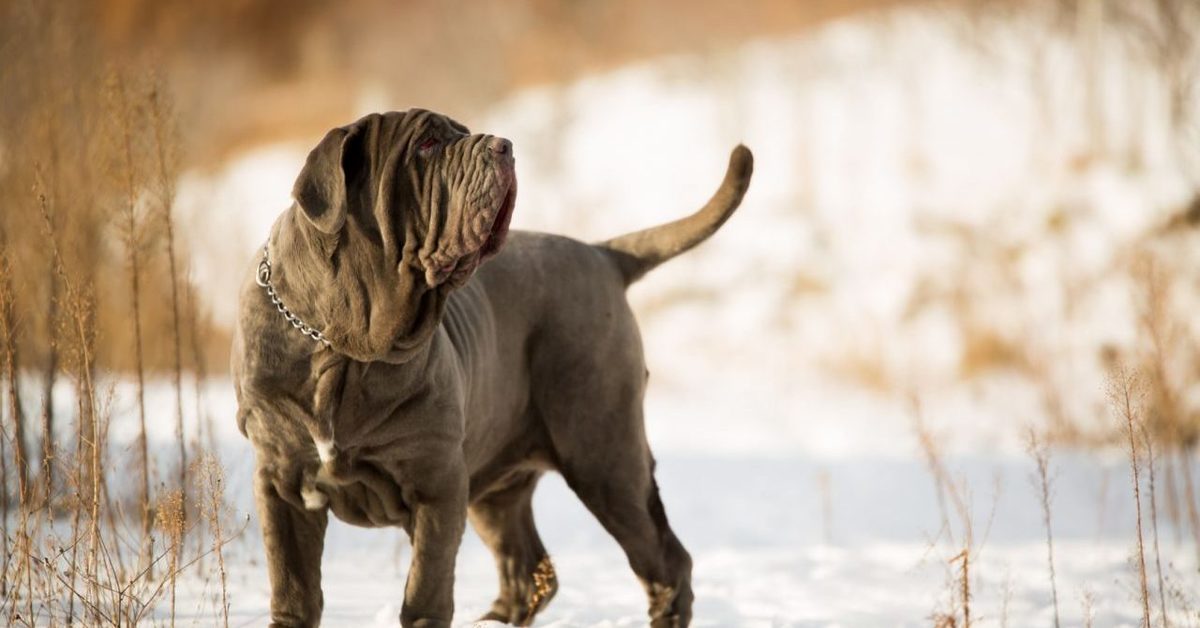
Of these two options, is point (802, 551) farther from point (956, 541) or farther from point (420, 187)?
point (420, 187)

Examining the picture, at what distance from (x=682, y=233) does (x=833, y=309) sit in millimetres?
12167

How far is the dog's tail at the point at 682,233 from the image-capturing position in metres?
4.33

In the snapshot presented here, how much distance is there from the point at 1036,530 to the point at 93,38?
698 centimetres

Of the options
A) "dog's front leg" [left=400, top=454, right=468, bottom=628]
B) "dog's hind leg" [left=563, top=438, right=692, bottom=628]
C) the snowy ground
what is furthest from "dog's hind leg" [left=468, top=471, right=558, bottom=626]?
Answer: "dog's front leg" [left=400, top=454, right=468, bottom=628]

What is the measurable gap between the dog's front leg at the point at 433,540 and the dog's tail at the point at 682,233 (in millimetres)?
1333

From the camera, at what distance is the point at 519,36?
25375 millimetres

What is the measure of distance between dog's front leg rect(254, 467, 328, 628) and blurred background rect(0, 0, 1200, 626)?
2.66ft

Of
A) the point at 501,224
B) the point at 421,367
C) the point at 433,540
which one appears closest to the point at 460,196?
the point at 501,224

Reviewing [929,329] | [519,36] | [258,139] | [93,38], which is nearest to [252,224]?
[258,139]

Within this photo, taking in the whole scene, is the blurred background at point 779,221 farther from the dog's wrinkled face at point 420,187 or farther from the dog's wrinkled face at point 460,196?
the dog's wrinkled face at point 460,196

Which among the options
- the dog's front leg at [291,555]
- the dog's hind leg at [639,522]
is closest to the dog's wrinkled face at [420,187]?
the dog's front leg at [291,555]

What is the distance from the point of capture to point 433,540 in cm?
342

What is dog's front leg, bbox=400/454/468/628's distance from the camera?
3412mm

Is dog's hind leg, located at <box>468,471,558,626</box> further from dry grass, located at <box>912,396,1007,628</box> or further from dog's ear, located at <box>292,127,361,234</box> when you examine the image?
dog's ear, located at <box>292,127,361,234</box>
